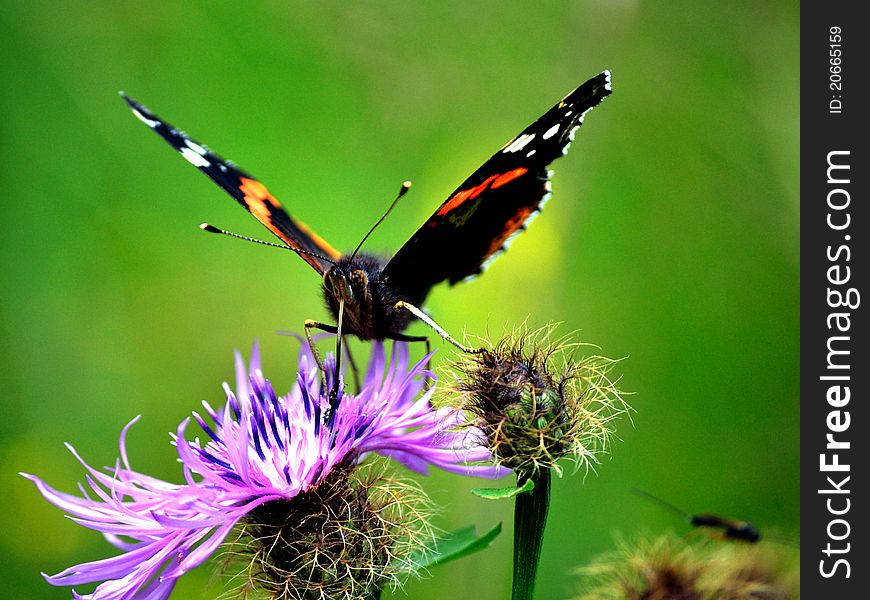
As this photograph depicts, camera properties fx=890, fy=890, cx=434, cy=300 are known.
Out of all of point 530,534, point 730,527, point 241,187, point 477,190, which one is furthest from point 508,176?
point 730,527

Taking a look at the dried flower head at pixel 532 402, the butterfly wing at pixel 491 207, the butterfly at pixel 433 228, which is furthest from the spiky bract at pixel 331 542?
the butterfly wing at pixel 491 207

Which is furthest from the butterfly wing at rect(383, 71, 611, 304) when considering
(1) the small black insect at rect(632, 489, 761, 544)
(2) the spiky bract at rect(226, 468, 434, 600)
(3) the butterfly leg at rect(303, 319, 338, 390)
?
(1) the small black insect at rect(632, 489, 761, 544)

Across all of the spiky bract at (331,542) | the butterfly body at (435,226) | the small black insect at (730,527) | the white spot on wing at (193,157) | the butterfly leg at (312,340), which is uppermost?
the white spot on wing at (193,157)

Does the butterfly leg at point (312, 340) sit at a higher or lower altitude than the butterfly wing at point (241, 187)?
lower

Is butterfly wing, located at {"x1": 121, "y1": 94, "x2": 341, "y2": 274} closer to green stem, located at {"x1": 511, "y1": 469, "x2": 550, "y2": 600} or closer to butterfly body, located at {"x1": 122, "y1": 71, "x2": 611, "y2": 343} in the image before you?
butterfly body, located at {"x1": 122, "y1": 71, "x2": 611, "y2": 343}

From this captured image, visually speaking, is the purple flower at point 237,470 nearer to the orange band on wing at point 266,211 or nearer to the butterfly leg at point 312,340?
the butterfly leg at point 312,340

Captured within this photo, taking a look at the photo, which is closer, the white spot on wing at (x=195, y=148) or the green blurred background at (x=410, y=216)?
the white spot on wing at (x=195, y=148)

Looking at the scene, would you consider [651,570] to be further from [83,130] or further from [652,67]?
[83,130]
